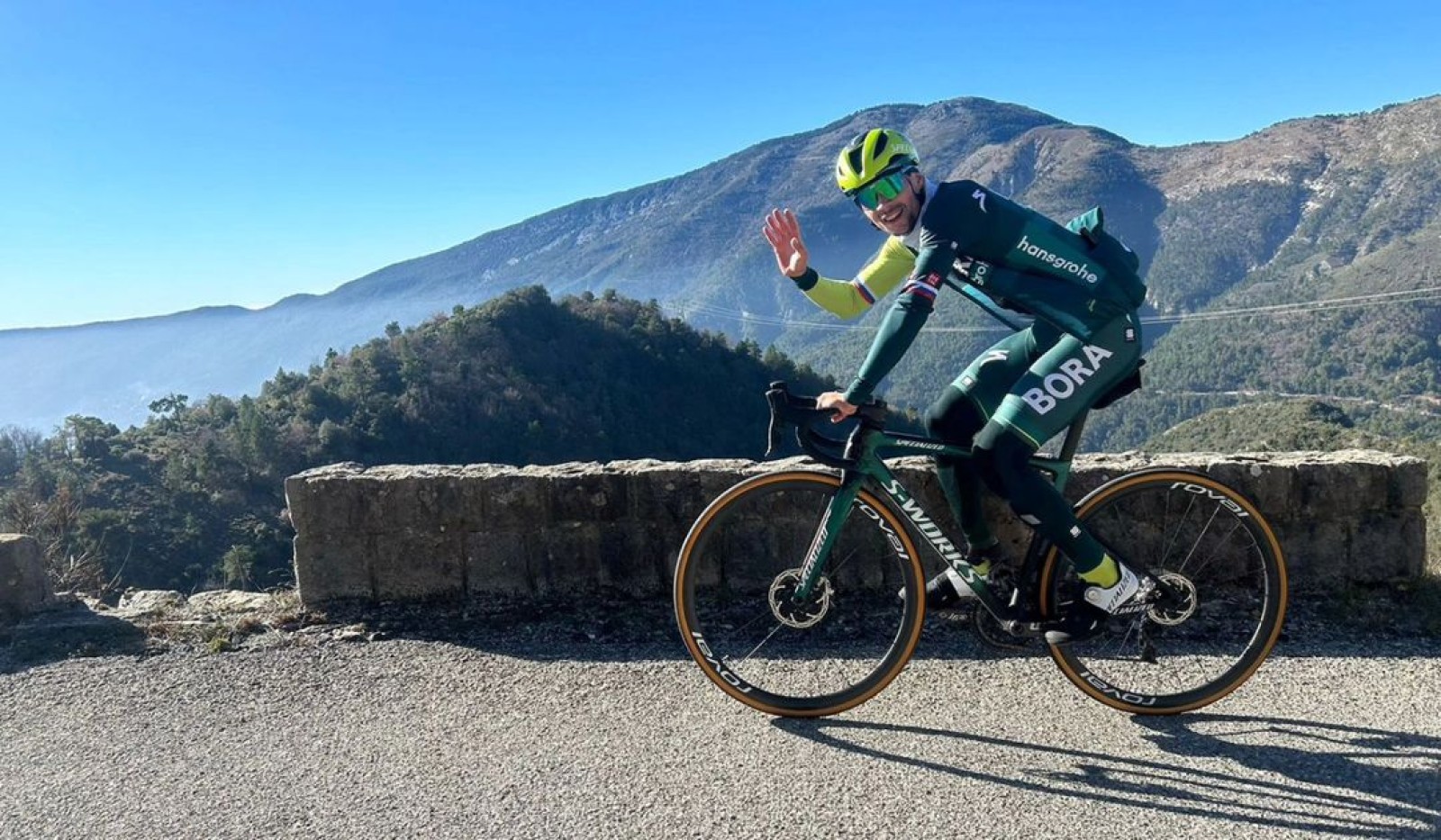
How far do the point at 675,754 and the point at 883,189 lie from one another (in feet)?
7.10

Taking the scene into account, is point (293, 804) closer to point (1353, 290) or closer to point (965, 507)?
point (965, 507)

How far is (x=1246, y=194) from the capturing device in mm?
152375

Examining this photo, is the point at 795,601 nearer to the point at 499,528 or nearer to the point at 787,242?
the point at 787,242

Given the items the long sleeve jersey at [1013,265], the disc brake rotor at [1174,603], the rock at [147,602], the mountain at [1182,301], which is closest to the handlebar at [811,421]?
the long sleeve jersey at [1013,265]

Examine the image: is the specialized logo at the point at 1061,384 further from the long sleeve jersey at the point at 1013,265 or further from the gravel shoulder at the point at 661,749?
the gravel shoulder at the point at 661,749

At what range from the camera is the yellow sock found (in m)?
3.25

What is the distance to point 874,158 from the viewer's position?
332 cm

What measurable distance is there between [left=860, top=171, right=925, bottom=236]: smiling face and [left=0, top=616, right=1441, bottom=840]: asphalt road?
1.80 m

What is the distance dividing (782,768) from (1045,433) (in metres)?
1.49

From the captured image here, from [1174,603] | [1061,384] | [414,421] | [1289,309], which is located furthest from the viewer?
[1289,309]

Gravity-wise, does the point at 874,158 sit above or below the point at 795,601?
above

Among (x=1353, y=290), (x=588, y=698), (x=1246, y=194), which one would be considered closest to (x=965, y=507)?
(x=588, y=698)

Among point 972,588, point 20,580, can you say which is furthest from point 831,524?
point 20,580

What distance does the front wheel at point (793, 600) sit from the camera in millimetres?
3373
